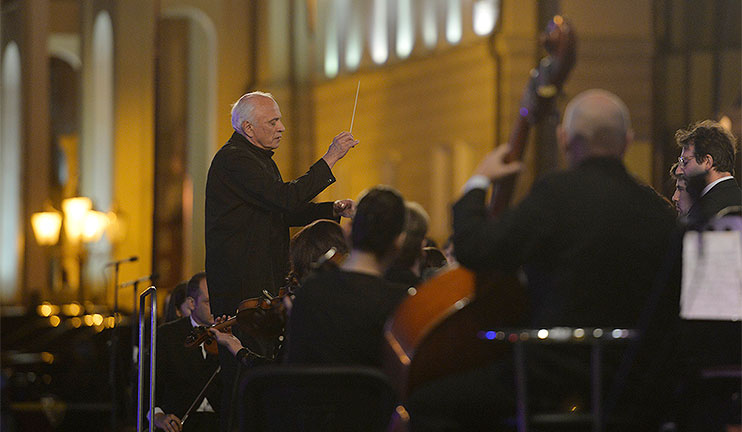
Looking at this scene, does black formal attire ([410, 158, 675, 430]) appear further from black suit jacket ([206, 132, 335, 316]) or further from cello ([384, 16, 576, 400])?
black suit jacket ([206, 132, 335, 316])

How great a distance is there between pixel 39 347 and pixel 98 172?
5.70 meters

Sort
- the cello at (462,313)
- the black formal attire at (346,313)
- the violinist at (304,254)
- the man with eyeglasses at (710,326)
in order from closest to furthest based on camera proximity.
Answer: the cello at (462,313)
the black formal attire at (346,313)
the man with eyeglasses at (710,326)
the violinist at (304,254)

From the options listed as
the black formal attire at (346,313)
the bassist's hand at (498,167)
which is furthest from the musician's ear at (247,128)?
the bassist's hand at (498,167)

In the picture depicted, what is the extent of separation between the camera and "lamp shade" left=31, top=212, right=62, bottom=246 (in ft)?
55.8

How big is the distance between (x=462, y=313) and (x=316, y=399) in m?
0.52

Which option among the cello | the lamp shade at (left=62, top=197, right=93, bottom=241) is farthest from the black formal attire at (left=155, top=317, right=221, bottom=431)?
the lamp shade at (left=62, top=197, right=93, bottom=241)

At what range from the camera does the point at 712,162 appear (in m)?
5.33

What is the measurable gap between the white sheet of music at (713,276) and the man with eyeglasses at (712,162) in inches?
50.9

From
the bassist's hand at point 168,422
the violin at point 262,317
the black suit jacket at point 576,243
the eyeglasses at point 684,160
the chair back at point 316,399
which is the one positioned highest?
the eyeglasses at point 684,160

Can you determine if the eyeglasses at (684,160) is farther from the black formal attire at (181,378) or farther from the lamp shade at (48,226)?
the lamp shade at (48,226)

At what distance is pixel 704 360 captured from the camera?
4844 millimetres

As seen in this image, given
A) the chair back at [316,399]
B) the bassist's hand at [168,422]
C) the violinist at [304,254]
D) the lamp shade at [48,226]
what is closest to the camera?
the chair back at [316,399]

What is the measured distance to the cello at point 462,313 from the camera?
344cm

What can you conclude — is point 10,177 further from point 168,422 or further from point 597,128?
point 597,128
